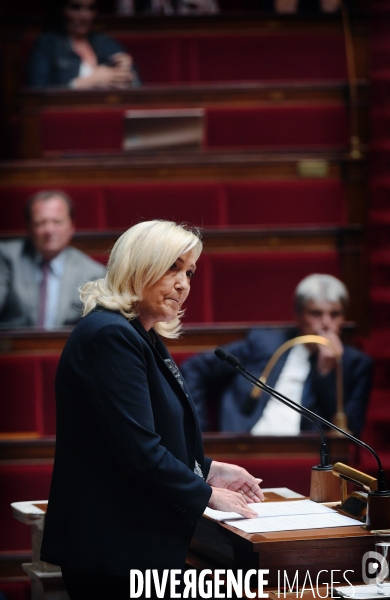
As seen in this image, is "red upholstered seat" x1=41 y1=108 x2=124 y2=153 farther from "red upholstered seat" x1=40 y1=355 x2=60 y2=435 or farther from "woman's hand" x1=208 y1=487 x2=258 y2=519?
"woman's hand" x1=208 y1=487 x2=258 y2=519

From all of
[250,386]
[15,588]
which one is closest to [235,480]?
[15,588]

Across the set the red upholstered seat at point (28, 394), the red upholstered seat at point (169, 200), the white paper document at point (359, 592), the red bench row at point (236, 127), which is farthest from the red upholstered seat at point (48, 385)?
the white paper document at point (359, 592)

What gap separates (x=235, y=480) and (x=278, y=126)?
6.34 feet

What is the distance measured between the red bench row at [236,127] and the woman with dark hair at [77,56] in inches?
4.8

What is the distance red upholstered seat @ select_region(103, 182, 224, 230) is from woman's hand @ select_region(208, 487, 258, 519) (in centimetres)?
167

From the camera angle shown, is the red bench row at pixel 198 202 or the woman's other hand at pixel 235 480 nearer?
the woman's other hand at pixel 235 480

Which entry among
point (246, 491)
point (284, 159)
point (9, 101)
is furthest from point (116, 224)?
point (246, 491)

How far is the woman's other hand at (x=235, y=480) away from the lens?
1.31 meters

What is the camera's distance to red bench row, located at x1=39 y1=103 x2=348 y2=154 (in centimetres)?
307

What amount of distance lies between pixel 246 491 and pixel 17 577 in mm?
763

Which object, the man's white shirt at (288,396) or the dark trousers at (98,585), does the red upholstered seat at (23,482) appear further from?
the dark trousers at (98,585)

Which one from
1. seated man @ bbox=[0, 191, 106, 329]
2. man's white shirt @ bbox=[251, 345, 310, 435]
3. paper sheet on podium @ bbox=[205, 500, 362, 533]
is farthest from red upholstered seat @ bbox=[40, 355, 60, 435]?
paper sheet on podium @ bbox=[205, 500, 362, 533]

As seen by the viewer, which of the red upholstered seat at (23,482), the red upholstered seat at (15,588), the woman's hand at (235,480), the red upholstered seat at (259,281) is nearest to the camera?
the woman's hand at (235,480)

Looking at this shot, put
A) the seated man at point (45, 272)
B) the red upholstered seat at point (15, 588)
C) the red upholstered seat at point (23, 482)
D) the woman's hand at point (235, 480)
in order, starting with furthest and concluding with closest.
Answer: the seated man at point (45, 272) < the red upholstered seat at point (23, 482) < the red upholstered seat at point (15, 588) < the woman's hand at point (235, 480)
